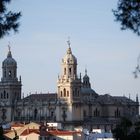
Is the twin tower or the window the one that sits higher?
the twin tower

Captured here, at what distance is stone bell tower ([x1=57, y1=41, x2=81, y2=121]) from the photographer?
87.4 metres

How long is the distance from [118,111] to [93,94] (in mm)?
4136

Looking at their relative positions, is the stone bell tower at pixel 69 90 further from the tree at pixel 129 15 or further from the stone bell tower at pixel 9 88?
the tree at pixel 129 15

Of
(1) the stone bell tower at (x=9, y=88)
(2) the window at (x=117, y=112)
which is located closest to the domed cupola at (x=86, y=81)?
(2) the window at (x=117, y=112)

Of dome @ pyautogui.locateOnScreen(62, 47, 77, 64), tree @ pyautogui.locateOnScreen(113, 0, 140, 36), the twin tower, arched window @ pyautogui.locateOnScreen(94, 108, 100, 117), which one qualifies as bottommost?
tree @ pyautogui.locateOnScreen(113, 0, 140, 36)

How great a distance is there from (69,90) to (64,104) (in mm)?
1770

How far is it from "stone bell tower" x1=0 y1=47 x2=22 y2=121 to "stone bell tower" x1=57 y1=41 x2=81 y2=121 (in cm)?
588

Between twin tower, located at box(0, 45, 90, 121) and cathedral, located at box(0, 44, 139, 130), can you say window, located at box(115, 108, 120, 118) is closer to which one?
cathedral, located at box(0, 44, 139, 130)

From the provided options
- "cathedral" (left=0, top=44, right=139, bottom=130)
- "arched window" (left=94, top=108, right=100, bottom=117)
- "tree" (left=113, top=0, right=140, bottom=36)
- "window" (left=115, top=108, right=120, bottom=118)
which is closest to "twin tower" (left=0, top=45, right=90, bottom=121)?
"cathedral" (left=0, top=44, right=139, bottom=130)

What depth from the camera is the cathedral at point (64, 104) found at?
87.9 meters

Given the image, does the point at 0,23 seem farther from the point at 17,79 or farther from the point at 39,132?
the point at 17,79

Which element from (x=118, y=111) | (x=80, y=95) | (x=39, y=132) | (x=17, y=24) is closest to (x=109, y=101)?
Answer: (x=118, y=111)

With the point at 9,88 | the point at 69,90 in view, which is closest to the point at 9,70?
the point at 9,88

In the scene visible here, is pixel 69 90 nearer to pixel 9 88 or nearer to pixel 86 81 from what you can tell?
pixel 9 88
